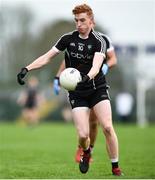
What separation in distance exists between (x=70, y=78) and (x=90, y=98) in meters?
0.74

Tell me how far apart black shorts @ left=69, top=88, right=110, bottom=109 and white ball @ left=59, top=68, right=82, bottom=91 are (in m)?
0.51

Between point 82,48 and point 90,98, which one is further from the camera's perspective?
point 90,98

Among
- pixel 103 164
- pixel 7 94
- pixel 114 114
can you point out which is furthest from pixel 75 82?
pixel 7 94

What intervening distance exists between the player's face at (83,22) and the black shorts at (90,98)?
93 centimetres

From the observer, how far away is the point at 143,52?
1807 inches

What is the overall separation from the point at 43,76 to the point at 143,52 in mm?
9776

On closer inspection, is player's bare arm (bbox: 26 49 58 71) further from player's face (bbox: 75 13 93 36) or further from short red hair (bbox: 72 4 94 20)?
short red hair (bbox: 72 4 94 20)

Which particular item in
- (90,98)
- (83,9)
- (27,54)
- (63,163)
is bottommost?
(27,54)

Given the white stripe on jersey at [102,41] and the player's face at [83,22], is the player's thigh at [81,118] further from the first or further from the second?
the player's face at [83,22]

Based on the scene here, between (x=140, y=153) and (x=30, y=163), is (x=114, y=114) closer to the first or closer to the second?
(x=140, y=153)

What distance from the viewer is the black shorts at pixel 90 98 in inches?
479

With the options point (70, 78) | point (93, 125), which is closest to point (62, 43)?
point (70, 78)

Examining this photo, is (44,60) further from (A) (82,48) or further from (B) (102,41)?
(B) (102,41)

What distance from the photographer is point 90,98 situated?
12.2m
